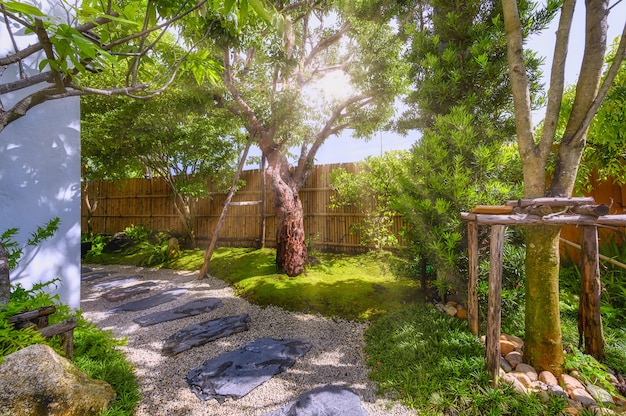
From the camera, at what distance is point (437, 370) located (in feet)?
8.34

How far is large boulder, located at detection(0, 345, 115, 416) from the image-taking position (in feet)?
5.75

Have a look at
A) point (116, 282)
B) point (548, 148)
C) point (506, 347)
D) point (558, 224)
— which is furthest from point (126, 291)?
point (548, 148)

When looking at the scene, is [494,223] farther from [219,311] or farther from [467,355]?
[219,311]

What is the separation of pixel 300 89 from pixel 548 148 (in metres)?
4.68

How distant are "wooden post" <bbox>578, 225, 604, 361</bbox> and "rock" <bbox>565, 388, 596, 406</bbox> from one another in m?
0.61

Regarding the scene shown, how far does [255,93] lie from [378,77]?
2.89 m

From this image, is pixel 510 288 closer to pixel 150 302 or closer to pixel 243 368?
pixel 243 368

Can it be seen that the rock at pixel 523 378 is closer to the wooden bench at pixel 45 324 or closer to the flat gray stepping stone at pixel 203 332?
the flat gray stepping stone at pixel 203 332

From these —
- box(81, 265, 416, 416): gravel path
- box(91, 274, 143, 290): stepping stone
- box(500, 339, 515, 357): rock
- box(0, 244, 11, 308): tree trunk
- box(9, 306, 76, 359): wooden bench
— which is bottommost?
box(81, 265, 416, 416): gravel path

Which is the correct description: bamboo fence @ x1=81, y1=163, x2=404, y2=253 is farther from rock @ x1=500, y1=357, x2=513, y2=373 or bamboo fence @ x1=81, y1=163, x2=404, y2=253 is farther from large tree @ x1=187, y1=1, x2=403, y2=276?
rock @ x1=500, y1=357, x2=513, y2=373

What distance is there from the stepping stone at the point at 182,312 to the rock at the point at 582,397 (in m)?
4.51

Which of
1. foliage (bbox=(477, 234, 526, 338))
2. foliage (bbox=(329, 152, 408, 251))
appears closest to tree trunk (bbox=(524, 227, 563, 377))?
foliage (bbox=(477, 234, 526, 338))

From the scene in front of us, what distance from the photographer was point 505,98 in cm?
370

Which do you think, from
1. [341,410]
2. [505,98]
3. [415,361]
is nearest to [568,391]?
[415,361]
